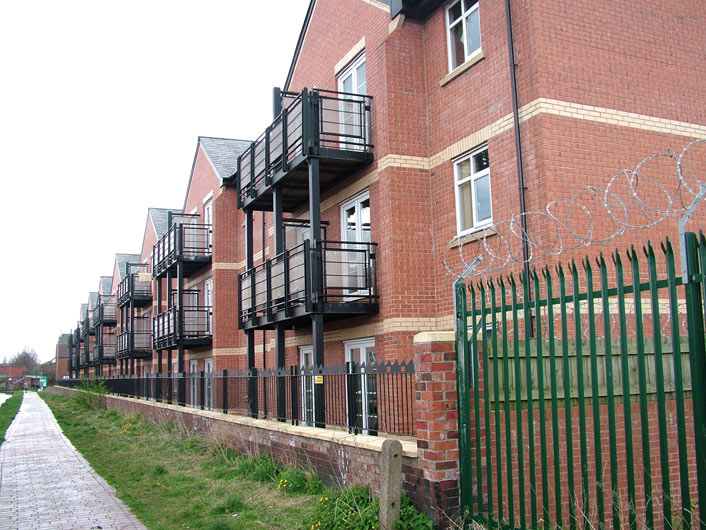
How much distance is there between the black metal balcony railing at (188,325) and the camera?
24922mm

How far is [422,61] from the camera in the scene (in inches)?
534

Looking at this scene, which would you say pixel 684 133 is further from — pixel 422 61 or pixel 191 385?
pixel 191 385

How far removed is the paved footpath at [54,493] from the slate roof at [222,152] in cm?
1084

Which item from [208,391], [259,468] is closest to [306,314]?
[259,468]

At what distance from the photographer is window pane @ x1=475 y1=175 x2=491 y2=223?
462 inches

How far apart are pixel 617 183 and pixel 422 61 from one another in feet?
15.3

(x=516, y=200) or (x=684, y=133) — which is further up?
(x=684, y=133)

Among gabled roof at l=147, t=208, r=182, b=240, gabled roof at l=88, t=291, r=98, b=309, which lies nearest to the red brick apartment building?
gabled roof at l=147, t=208, r=182, b=240

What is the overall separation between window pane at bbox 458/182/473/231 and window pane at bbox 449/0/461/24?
10.1ft

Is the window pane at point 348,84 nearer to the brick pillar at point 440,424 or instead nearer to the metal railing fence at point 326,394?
the metal railing fence at point 326,394

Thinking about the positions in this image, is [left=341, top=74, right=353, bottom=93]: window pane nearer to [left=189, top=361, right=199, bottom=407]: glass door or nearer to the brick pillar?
[left=189, top=361, right=199, bottom=407]: glass door

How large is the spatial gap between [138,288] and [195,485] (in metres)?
29.1

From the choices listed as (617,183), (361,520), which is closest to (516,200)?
(617,183)

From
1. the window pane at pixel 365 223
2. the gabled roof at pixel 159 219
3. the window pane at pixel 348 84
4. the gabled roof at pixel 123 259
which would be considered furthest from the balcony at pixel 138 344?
the window pane at pixel 365 223
